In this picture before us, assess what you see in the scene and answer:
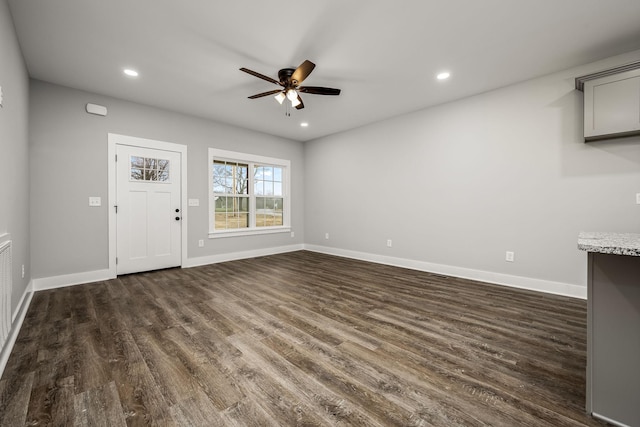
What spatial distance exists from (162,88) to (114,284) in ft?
9.09

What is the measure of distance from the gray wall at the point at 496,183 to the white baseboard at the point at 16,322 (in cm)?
461

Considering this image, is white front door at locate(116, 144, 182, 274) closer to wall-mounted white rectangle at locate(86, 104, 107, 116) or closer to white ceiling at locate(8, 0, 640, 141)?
wall-mounted white rectangle at locate(86, 104, 107, 116)

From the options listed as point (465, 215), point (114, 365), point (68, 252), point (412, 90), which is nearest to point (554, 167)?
point (465, 215)

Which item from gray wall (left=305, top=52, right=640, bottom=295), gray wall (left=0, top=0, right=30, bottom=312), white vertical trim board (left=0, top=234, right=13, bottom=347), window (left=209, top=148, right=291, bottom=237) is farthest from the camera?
window (left=209, top=148, right=291, bottom=237)

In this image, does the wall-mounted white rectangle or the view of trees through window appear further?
the view of trees through window

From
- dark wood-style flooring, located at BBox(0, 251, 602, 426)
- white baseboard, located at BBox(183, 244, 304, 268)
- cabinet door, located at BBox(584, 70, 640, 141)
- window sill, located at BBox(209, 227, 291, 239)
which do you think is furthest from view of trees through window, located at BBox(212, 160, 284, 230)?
cabinet door, located at BBox(584, 70, 640, 141)

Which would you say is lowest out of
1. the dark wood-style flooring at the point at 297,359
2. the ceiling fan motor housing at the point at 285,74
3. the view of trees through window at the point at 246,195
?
the dark wood-style flooring at the point at 297,359

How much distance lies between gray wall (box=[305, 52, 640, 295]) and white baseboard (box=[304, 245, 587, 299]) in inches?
2.6

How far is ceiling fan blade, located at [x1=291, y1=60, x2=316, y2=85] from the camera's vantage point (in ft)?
8.50

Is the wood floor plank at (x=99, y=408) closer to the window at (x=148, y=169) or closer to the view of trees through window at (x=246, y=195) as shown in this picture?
the window at (x=148, y=169)

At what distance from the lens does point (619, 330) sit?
1.24 metres

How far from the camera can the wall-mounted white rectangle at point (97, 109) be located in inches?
146

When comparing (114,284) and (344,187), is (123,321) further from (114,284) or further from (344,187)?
(344,187)

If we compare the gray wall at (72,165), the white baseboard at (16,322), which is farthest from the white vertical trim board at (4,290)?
the gray wall at (72,165)
